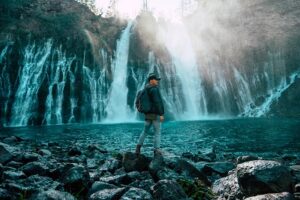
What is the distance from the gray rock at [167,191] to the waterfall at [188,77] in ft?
140

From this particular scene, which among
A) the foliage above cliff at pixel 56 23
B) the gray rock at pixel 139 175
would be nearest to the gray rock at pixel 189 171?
the gray rock at pixel 139 175

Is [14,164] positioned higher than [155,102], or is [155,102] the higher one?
[155,102]

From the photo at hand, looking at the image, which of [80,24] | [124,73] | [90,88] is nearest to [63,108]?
[90,88]

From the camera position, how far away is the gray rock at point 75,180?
7.99m

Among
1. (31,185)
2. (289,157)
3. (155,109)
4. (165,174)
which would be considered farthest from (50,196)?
(289,157)

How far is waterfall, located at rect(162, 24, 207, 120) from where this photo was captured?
5212 cm

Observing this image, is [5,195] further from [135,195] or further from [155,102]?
[155,102]

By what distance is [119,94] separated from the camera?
4981 cm

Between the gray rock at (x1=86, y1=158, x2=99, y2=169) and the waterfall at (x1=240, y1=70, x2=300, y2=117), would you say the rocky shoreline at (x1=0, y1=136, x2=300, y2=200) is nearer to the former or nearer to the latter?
the gray rock at (x1=86, y1=158, x2=99, y2=169)

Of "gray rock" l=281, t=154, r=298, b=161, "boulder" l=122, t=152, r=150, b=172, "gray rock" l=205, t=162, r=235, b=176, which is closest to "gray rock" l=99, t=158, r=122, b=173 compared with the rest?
"boulder" l=122, t=152, r=150, b=172

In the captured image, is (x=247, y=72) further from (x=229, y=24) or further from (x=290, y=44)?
(x=229, y=24)

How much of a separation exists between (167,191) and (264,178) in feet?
6.81

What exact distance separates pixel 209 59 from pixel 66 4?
30690mm

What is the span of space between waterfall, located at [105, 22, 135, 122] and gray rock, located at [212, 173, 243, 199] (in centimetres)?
3890
